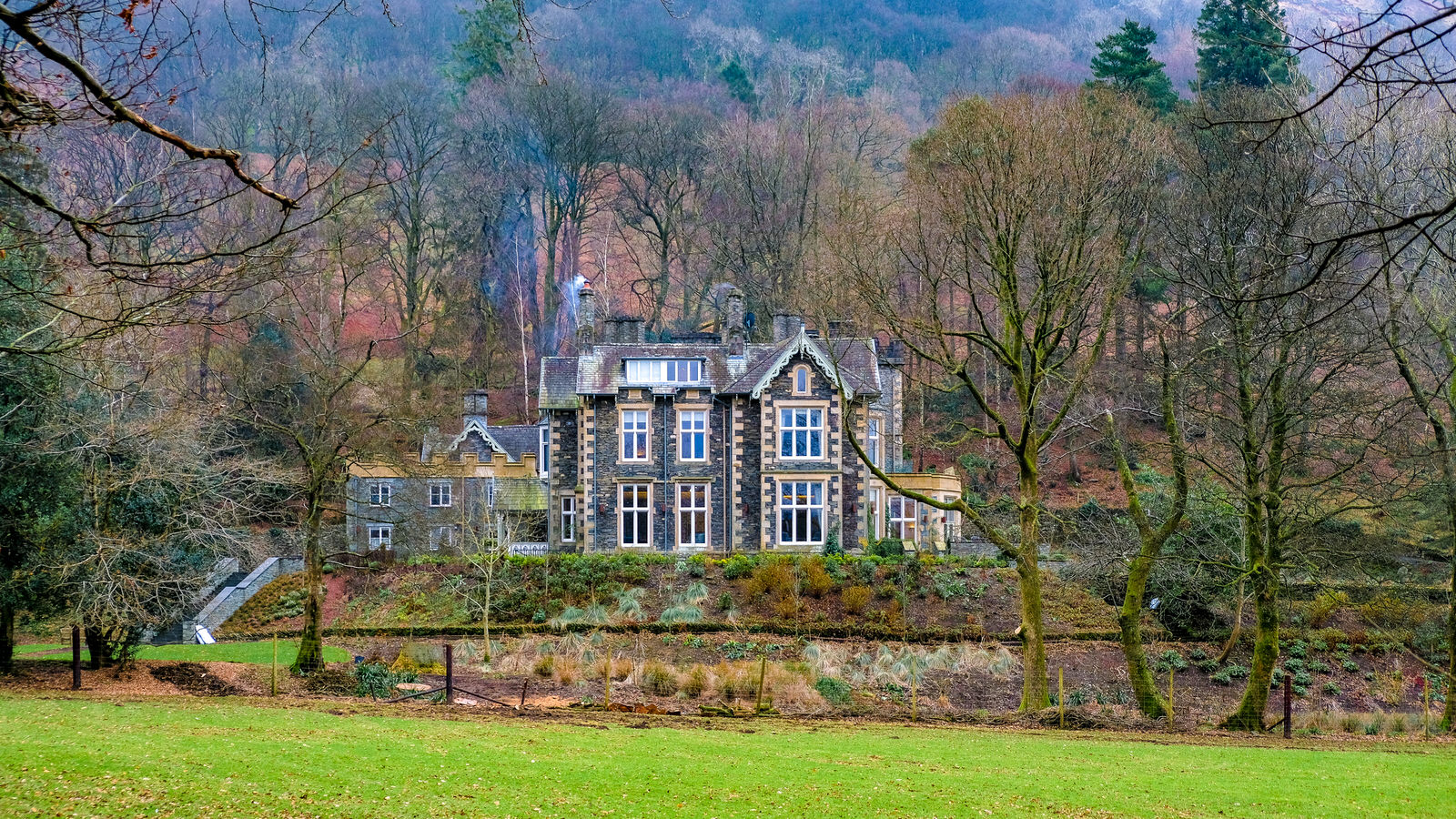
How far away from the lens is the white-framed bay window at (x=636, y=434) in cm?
3644

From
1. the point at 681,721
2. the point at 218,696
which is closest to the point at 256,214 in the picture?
the point at 218,696

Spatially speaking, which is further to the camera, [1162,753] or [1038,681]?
[1038,681]

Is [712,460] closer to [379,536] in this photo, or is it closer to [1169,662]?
[379,536]

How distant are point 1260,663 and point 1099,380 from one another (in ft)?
83.5

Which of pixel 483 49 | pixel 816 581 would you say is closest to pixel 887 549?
pixel 816 581

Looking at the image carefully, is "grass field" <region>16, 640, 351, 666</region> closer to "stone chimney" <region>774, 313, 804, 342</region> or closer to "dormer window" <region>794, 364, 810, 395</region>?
"dormer window" <region>794, 364, 810, 395</region>

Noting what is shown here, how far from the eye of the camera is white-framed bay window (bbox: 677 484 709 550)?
3628cm

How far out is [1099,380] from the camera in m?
43.5

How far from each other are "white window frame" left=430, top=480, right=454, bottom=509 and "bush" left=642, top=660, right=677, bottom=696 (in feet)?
58.1

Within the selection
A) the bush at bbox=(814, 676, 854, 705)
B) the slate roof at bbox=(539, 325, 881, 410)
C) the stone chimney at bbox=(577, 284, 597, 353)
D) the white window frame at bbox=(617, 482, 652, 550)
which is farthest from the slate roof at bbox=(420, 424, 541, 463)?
the bush at bbox=(814, 676, 854, 705)

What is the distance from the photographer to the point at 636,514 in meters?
36.4

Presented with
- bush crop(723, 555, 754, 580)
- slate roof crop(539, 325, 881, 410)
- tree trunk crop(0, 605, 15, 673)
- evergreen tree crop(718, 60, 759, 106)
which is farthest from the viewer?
evergreen tree crop(718, 60, 759, 106)

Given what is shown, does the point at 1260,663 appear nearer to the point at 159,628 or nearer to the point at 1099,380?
the point at 159,628

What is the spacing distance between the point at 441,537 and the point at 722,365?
11247 mm
